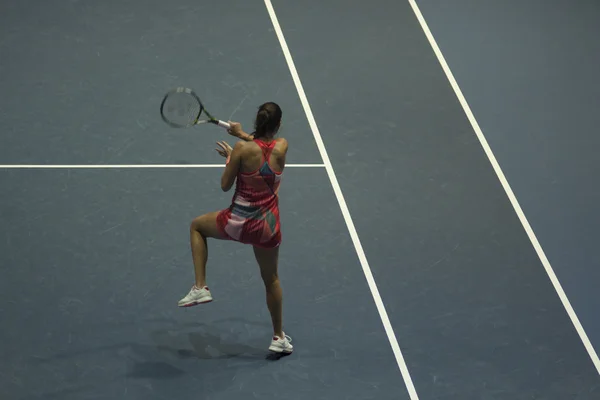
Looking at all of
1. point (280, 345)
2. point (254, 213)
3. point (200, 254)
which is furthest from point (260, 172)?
point (280, 345)

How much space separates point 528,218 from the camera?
9883 millimetres

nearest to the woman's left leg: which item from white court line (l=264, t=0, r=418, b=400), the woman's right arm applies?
the woman's right arm

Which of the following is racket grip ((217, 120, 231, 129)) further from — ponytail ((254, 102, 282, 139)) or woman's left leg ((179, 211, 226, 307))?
woman's left leg ((179, 211, 226, 307))

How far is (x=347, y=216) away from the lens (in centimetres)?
967

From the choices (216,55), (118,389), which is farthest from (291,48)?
(118,389)

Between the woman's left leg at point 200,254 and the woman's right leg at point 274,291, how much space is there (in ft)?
1.03

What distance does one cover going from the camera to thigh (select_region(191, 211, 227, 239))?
792cm

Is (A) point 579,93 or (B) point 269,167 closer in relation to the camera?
(B) point 269,167

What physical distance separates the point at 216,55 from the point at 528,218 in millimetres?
3484

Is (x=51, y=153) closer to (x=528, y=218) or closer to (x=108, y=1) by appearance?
(x=108, y=1)

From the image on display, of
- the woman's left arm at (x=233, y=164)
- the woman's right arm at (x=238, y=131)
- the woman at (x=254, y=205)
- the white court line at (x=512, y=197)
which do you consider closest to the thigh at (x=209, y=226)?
the woman at (x=254, y=205)

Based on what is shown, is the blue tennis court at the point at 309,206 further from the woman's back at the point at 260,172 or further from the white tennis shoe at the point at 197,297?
the woman's back at the point at 260,172

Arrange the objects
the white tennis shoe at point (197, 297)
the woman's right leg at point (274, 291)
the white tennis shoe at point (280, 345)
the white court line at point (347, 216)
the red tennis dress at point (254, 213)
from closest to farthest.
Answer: the red tennis dress at point (254, 213), the white tennis shoe at point (197, 297), the woman's right leg at point (274, 291), the white tennis shoe at point (280, 345), the white court line at point (347, 216)

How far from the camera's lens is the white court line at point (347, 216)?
27.6ft
